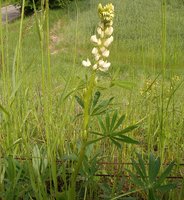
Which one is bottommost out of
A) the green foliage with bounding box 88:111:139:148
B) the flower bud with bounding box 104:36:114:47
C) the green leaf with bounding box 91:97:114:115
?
the green foliage with bounding box 88:111:139:148

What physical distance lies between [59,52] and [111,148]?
646cm

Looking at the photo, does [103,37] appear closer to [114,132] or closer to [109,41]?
[109,41]

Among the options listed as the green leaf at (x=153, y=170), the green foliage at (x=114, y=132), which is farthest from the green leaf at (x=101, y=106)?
the green leaf at (x=153, y=170)

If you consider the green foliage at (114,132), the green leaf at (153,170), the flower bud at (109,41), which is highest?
the flower bud at (109,41)

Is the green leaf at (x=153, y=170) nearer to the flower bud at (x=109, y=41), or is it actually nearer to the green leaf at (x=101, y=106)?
A: the green leaf at (x=101, y=106)

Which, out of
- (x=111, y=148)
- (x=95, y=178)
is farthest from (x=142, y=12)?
(x=95, y=178)

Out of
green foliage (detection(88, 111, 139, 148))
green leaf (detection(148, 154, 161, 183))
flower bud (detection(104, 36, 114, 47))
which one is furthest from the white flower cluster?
green leaf (detection(148, 154, 161, 183))

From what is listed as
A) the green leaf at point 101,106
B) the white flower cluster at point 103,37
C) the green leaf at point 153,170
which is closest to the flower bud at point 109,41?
the white flower cluster at point 103,37

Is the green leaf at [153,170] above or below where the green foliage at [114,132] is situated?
below

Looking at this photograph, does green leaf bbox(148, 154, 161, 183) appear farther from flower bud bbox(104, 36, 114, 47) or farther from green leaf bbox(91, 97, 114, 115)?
flower bud bbox(104, 36, 114, 47)

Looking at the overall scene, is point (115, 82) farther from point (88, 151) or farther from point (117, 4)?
point (117, 4)

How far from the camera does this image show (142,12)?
7.43 ft

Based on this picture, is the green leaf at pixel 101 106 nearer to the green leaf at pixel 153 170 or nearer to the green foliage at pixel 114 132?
the green foliage at pixel 114 132

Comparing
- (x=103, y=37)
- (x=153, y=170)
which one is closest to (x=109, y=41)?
(x=103, y=37)
